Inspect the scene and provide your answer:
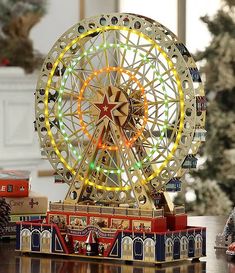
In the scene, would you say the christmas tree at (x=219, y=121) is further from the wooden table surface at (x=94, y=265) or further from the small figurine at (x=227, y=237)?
the wooden table surface at (x=94, y=265)

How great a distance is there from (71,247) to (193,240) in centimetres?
37

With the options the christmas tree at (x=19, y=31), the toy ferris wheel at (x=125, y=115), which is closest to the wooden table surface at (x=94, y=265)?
the toy ferris wheel at (x=125, y=115)

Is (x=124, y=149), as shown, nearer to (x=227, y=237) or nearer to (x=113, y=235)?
(x=113, y=235)

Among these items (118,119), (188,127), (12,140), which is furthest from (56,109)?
(12,140)

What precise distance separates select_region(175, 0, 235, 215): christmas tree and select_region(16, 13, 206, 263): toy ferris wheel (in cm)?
471

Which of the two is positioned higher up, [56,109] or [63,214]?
[56,109]

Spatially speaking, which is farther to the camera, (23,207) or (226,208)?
(226,208)

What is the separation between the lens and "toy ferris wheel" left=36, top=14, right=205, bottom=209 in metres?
3.25

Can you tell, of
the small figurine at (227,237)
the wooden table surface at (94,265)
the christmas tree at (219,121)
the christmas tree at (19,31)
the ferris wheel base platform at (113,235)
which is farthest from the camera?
the christmas tree at (219,121)

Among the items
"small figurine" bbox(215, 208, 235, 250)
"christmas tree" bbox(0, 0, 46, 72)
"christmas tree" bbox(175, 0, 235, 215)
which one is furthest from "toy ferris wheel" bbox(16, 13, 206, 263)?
"christmas tree" bbox(175, 0, 235, 215)

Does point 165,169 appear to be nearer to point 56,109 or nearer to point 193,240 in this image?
point 193,240

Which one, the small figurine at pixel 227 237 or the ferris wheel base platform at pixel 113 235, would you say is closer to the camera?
the ferris wheel base platform at pixel 113 235

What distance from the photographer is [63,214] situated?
136 inches

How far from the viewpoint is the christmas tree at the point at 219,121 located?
8.17m
